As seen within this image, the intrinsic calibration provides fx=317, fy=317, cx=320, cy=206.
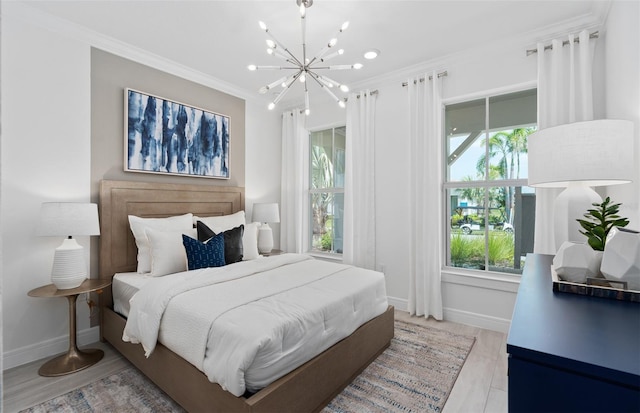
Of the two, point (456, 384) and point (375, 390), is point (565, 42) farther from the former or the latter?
point (375, 390)

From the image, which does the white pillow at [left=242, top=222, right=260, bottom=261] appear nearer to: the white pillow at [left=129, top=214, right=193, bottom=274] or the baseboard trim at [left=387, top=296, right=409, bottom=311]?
the white pillow at [left=129, top=214, right=193, bottom=274]

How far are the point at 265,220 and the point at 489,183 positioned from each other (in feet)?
8.46

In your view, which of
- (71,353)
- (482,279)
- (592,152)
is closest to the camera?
(592,152)

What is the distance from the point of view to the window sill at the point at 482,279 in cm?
299

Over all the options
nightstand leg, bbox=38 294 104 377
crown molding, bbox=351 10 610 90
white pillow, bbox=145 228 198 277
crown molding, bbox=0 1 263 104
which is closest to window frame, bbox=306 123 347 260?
crown molding, bbox=351 10 610 90

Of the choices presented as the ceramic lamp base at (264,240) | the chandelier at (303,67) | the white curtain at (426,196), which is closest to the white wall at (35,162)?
the chandelier at (303,67)

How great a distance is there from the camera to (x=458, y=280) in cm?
327

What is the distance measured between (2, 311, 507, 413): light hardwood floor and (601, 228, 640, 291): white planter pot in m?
1.31

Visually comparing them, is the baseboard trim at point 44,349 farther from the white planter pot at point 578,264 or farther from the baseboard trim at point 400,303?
the white planter pot at point 578,264

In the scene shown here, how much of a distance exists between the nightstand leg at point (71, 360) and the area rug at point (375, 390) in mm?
310

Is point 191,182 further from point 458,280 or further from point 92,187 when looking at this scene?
point 458,280

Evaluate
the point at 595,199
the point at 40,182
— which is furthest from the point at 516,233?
the point at 40,182

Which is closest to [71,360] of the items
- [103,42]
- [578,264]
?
[103,42]

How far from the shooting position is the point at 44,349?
2547 millimetres
